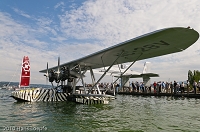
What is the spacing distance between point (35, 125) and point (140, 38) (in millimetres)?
5407

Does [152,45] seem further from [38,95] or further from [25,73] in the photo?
[25,73]

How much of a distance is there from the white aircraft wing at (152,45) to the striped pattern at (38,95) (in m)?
3.60

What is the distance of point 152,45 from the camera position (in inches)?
356

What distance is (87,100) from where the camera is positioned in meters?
12.8

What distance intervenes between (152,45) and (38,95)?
29.5 ft

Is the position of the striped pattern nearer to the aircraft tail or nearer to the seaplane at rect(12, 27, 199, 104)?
the seaplane at rect(12, 27, 199, 104)

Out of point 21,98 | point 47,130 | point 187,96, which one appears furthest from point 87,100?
point 187,96

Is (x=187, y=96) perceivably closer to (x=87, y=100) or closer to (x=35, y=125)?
(x=87, y=100)

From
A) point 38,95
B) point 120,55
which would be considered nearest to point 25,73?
point 38,95

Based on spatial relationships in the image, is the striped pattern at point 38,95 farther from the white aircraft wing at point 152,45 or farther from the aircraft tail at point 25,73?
the aircraft tail at point 25,73

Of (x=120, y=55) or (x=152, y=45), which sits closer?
(x=152, y=45)

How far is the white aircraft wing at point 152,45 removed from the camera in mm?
7297

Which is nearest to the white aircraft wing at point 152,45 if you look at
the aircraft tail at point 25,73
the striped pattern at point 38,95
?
the striped pattern at point 38,95

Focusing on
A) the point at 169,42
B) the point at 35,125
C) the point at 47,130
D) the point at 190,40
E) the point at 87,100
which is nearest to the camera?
the point at 47,130
